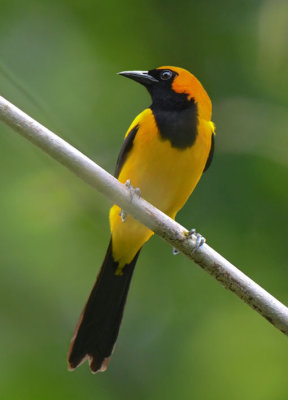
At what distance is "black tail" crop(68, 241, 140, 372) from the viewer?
4.90 m

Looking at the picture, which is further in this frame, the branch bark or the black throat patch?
the black throat patch

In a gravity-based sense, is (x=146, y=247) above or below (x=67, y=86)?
below

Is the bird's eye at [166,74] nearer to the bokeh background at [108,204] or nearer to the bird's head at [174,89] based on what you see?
the bird's head at [174,89]

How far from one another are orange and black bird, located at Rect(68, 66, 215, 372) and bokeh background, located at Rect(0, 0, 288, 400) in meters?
0.48

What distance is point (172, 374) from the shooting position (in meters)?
5.33

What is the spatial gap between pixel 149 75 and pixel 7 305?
6.78 feet

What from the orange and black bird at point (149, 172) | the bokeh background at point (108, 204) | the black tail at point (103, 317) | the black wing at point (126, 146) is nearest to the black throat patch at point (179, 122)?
the orange and black bird at point (149, 172)

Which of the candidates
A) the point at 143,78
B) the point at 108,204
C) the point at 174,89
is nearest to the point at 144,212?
the point at 174,89

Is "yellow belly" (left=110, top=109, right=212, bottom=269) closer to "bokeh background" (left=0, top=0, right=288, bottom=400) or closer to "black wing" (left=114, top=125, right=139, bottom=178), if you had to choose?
"black wing" (left=114, top=125, right=139, bottom=178)

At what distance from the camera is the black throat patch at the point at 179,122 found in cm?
481

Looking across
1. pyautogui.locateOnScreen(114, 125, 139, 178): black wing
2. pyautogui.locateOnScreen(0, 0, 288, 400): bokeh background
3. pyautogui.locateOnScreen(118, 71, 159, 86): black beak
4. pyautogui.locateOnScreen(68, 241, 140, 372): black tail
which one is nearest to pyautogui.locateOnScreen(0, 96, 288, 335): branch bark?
pyautogui.locateOnScreen(114, 125, 139, 178): black wing

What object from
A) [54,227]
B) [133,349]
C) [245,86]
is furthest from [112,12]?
[133,349]

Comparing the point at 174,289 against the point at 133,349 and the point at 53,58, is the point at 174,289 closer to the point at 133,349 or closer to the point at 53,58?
the point at 133,349

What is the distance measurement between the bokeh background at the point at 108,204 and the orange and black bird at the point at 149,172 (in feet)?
1.58
